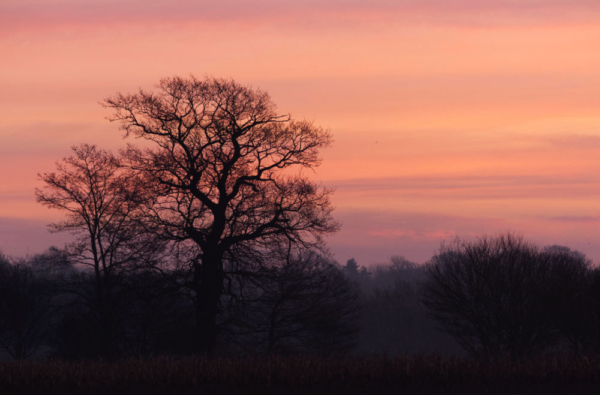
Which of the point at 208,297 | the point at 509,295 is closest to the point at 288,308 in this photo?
the point at 208,297

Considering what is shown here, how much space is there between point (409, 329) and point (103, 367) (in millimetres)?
96668

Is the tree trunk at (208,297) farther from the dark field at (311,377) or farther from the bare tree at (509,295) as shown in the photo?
the bare tree at (509,295)

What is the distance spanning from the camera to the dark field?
62.8 ft

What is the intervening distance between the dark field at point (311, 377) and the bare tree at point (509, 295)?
2350 cm

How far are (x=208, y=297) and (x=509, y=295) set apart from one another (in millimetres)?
26782

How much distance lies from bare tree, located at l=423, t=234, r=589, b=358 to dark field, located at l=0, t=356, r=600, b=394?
2350 centimetres

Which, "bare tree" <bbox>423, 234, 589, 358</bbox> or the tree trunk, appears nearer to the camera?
the tree trunk

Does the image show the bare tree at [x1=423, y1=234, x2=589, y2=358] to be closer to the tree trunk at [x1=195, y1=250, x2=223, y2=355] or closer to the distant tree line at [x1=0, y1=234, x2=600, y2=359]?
the distant tree line at [x1=0, y1=234, x2=600, y2=359]

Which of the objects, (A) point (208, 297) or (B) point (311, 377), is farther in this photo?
(A) point (208, 297)

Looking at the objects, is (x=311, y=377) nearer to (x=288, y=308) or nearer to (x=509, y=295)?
(x=288, y=308)

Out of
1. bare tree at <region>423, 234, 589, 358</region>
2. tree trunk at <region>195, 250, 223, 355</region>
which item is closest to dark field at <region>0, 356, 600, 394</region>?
tree trunk at <region>195, 250, 223, 355</region>

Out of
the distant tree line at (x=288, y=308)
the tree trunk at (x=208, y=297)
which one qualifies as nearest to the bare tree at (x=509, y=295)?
the distant tree line at (x=288, y=308)

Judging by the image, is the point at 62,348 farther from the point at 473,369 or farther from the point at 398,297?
the point at 398,297

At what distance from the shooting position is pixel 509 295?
48.8 meters
